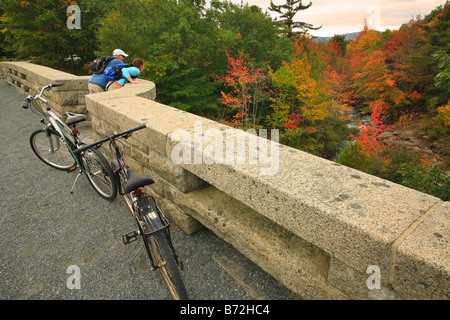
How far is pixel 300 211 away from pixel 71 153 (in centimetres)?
359

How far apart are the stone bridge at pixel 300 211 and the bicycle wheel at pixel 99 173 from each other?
47cm

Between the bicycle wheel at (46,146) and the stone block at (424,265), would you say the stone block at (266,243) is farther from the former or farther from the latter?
the bicycle wheel at (46,146)

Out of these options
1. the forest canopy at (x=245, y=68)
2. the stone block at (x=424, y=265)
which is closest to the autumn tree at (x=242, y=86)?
the forest canopy at (x=245, y=68)

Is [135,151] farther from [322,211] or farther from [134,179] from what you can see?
[322,211]

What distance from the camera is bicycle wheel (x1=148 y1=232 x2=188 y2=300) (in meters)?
1.88

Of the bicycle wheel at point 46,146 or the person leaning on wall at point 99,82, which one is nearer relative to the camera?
the bicycle wheel at point 46,146

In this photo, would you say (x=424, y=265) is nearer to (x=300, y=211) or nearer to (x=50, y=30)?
(x=300, y=211)

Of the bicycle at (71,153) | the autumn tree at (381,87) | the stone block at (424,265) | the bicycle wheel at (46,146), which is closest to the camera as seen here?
the stone block at (424,265)

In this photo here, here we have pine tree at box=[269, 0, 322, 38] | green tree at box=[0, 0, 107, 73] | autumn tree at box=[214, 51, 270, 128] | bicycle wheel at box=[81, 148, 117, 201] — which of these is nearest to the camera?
bicycle wheel at box=[81, 148, 117, 201]

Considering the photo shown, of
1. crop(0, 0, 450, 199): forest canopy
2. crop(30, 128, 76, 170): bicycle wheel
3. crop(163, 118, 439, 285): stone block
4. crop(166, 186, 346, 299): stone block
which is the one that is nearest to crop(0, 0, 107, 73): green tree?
crop(0, 0, 450, 199): forest canopy

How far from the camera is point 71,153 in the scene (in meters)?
3.76

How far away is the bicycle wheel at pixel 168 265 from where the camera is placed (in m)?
1.88

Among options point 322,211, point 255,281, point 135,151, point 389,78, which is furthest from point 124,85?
point 389,78

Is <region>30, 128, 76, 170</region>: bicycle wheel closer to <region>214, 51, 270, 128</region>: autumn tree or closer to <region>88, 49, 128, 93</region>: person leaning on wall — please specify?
<region>88, 49, 128, 93</region>: person leaning on wall
